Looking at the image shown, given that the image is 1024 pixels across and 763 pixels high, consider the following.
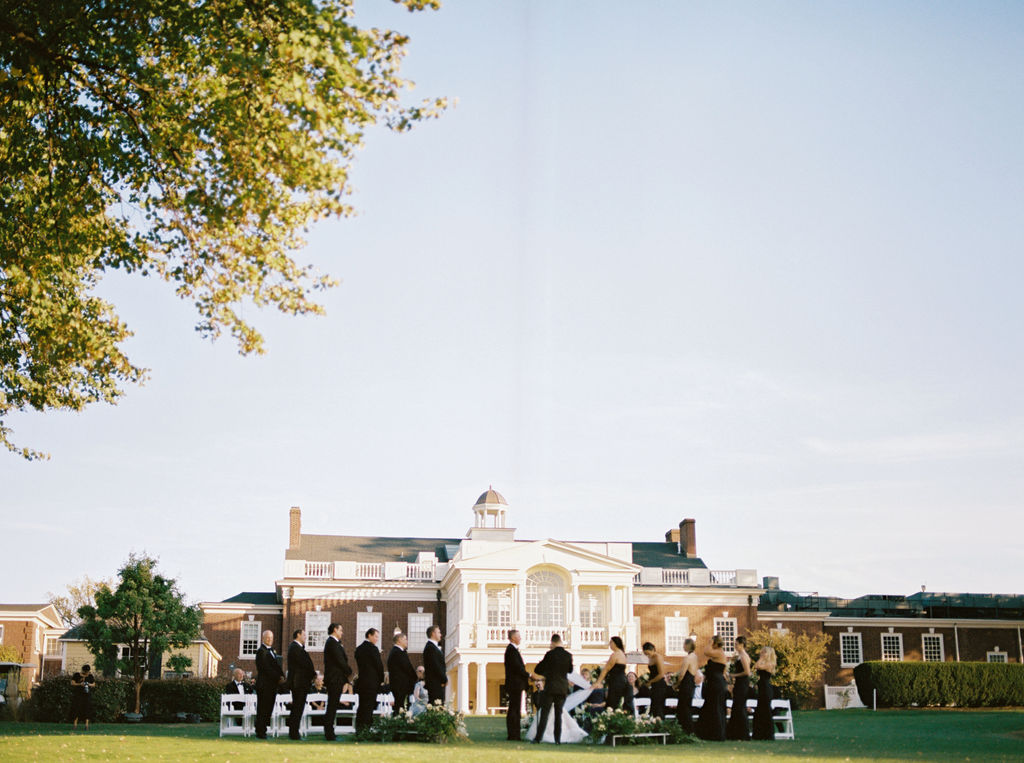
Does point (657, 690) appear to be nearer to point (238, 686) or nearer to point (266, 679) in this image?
point (266, 679)

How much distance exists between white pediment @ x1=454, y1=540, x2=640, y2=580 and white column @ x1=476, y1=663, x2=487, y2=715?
181 inches

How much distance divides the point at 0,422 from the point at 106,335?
18.8 feet

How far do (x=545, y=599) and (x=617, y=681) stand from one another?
33.5m

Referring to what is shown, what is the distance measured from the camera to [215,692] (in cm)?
4069

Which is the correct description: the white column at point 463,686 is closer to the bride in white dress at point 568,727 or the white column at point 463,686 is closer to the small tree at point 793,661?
the small tree at point 793,661

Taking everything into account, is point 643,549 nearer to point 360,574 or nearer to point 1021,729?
point 360,574

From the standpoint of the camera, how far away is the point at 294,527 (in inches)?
2244

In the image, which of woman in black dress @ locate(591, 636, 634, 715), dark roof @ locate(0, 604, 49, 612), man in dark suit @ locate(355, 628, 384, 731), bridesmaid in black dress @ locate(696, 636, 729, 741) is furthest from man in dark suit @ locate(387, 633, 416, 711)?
dark roof @ locate(0, 604, 49, 612)

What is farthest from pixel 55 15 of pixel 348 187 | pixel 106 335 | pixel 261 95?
pixel 106 335

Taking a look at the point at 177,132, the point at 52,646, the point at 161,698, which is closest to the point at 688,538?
the point at 161,698

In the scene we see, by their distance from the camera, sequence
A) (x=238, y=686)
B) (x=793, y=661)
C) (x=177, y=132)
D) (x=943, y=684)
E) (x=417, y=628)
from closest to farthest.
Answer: (x=177, y=132) < (x=238, y=686) < (x=943, y=684) < (x=793, y=661) < (x=417, y=628)

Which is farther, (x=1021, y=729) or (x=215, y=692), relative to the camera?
(x=215, y=692)

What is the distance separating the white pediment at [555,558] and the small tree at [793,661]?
6373mm

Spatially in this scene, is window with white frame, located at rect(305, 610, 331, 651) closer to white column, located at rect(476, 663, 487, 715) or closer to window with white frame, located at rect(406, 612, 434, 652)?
window with white frame, located at rect(406, 612, 434, 652)
